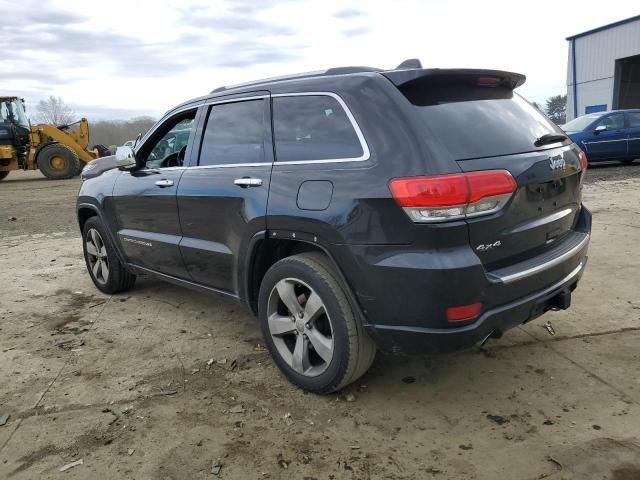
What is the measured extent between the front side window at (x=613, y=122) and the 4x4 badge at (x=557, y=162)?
12581 mm

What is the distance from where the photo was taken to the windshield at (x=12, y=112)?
18.8 m

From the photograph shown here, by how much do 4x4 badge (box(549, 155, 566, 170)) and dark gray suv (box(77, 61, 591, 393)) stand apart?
0.01 metres

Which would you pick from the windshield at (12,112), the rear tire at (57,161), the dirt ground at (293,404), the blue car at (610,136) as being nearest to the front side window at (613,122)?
the blue car at (610,136)

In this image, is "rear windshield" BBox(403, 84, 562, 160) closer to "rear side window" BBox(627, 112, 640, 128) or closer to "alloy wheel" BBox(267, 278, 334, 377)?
"alloy wheel" BBox(267, 278, 334, 377)

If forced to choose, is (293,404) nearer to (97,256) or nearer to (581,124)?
(97,256)

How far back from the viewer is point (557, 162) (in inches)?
118

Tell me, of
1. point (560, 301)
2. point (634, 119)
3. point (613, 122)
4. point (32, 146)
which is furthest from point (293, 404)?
point (32, 146)

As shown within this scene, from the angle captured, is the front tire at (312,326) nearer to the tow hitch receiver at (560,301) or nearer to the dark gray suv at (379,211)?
the dark gray suv at (379,211)

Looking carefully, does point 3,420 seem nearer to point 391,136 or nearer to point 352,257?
point 352,257

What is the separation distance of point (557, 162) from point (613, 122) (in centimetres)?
1299

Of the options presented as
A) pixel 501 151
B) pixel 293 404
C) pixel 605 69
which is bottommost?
pixel 293 404

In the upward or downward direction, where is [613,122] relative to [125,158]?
downward

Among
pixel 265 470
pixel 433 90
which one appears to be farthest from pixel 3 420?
pixel 433 90

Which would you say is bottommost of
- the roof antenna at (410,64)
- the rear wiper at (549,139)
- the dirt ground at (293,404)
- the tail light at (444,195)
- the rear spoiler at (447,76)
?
the dirt ground at (293,404)
